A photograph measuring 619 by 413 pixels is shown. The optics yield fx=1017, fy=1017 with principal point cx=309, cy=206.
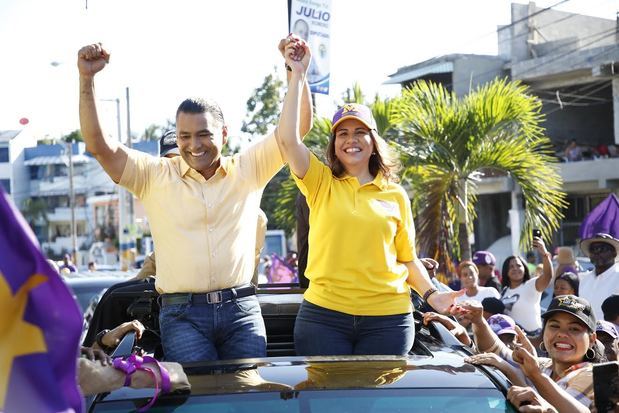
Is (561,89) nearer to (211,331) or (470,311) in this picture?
(470,311)

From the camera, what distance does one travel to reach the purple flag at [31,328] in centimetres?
240

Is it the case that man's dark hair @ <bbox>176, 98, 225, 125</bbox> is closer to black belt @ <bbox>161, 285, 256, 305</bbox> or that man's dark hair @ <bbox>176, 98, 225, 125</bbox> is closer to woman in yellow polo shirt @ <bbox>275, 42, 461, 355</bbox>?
woman in yellow polo shirt @ <bbox>275, 42, 461, 355</bbox>

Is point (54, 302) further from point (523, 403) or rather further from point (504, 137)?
point (504, 137)

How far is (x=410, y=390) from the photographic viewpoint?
3266mm

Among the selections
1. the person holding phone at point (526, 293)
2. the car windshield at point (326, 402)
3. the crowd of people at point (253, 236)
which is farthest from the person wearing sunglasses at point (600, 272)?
the car windshield at point (326, 402)

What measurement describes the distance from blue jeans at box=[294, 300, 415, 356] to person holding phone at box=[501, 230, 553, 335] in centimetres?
549

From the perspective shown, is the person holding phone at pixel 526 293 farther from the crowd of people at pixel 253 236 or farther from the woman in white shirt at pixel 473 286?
the crowd of people at pixel 253 236

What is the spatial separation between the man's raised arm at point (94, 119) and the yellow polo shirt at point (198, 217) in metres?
0.07

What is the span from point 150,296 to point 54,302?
290 cm

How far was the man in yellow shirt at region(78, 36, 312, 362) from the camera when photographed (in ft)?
13.8

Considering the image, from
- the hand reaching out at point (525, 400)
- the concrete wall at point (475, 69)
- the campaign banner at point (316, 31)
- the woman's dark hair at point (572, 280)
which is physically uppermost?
the concrete wall at point (475, 69)

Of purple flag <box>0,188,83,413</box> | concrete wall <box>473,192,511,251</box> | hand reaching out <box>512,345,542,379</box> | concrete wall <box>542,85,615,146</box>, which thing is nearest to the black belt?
hand reaching out <box>512,345,542,379</box>

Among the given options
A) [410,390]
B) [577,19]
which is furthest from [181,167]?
[577,19]

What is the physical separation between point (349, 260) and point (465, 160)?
32.0 feet
